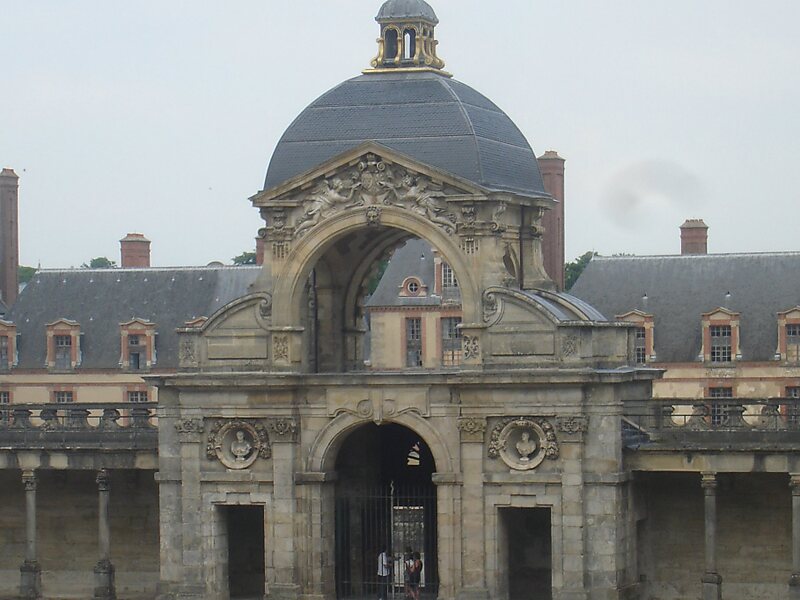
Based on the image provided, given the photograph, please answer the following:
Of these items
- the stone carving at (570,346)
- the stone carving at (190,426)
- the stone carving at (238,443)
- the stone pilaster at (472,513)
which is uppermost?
the stone carving at (570,346)

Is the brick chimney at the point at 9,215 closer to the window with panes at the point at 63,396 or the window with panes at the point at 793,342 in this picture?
the window with panes at the point at 63,396

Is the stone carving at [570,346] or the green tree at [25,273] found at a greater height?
the green tree at [25,273]

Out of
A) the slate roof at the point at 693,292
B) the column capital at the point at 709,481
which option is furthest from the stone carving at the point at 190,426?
the slate roof at the point at 693,292

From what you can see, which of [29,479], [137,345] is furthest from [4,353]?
[29,479]

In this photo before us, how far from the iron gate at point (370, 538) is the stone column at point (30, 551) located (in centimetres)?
740

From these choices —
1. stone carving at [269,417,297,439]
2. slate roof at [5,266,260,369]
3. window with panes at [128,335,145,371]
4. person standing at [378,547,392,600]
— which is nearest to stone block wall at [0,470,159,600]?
stone carving at [269,417,297,439]

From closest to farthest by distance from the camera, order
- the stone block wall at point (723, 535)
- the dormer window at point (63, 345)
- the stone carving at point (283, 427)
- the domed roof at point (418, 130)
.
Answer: the domed roof at point (418, 130) < the stone block wall at point (723, 535) < the stone carving at point (283, 427) < the dormer window at point (63, 345)

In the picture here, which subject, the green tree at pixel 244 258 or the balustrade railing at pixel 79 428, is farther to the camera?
the green tree at pixel 244 258

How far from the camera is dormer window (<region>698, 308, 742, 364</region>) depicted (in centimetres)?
8294

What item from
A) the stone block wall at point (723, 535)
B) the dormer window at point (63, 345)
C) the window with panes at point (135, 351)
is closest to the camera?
the stone block wall at point (723, 535)

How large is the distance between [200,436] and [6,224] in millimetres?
45038

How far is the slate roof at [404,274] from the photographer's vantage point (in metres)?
91.1

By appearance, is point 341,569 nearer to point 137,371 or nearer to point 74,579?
point 74,579

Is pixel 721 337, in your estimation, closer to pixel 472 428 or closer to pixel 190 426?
pixel 472 428
